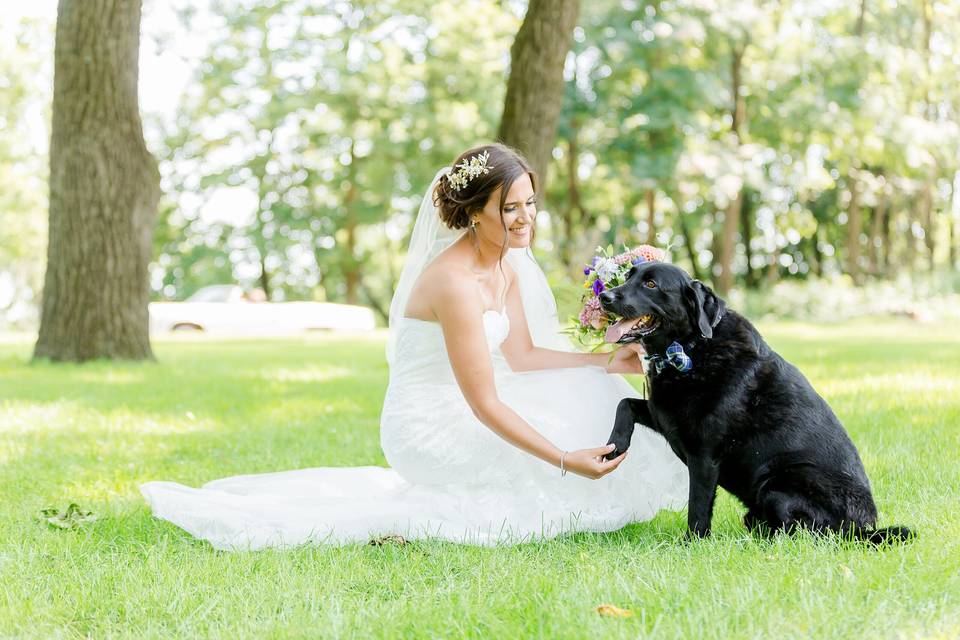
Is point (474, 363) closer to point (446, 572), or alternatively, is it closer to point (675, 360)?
point (675, 360)

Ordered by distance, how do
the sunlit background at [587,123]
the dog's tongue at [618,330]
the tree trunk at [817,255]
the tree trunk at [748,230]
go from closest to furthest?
the dog's tongue at [618,330], the sunlit background at [587,123], the tree trunk at [748,230], the tree trunk at [817,255]

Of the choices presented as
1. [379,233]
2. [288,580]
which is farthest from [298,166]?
[288,580]

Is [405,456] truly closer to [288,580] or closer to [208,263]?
[288,580]

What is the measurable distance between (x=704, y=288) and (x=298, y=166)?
2840cm

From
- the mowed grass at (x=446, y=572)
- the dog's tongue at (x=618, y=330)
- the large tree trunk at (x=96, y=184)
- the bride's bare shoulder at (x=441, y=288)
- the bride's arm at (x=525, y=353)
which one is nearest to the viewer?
the mowed grass at (x=446, y=572)

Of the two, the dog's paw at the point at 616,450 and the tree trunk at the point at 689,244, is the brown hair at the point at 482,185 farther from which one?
the tree trunk at the point at 689,244

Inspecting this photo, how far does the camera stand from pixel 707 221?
35094 millimetres

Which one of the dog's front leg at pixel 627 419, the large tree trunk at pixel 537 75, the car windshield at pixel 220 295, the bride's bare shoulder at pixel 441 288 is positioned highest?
the large tree trunk at pixel 537 75

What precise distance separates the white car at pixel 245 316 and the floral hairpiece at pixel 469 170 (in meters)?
22.9

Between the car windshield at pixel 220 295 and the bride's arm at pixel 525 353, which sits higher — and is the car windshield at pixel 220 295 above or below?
below

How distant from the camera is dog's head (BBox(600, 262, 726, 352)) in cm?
360

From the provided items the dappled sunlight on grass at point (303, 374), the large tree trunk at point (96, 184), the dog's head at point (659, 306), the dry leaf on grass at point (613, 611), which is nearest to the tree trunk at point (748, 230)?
the dappled sunlight on grass at point (303, 374)

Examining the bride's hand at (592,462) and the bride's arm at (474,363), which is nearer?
the bride's hand at (592,462)

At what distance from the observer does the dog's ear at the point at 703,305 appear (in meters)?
3.53
